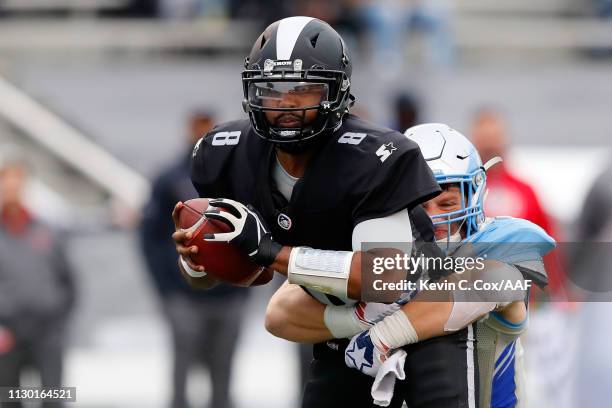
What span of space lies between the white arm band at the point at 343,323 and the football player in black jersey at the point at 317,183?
0.16ft

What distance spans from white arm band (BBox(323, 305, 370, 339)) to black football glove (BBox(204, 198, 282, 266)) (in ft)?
1.13

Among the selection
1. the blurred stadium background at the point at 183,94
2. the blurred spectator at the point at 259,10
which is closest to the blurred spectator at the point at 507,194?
the blurred stadium background at the point at 183,94

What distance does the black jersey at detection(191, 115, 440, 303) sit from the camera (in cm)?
404

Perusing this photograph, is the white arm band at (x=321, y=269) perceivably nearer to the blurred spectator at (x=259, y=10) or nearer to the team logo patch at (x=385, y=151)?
the team logo patch at (x=385, y=151)

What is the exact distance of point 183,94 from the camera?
1376cm

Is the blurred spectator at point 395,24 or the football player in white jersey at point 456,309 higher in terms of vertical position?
the football player in white jersey at point 456,309

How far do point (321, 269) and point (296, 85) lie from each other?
1.79ft

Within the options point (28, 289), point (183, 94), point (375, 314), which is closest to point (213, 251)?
point (375, 314)

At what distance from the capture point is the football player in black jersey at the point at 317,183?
4.03m

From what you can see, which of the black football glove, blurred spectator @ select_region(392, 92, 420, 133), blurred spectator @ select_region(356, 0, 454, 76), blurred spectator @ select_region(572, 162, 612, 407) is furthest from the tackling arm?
blurred spectator @ select_region(356, 0, 454, 76)

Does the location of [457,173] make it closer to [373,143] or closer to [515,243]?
[515,243]

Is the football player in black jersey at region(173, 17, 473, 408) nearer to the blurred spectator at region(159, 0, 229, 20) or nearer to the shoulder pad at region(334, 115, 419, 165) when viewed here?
the shoulder pad at region(334, 115, 419, 165)

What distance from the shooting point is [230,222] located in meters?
4.03

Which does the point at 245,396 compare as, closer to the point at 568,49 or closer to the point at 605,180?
the point at 605,180
